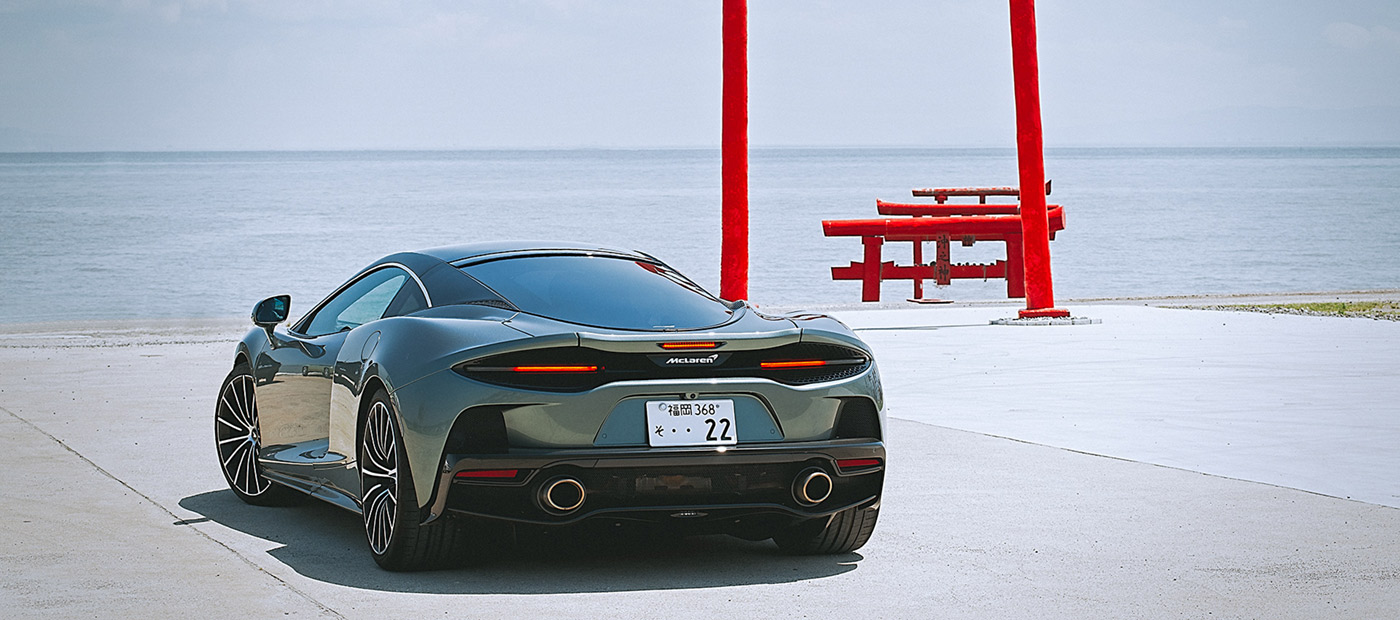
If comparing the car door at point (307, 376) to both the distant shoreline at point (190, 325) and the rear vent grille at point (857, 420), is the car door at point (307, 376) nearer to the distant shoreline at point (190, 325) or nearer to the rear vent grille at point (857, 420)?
the rear vent grille at point (857, 420)

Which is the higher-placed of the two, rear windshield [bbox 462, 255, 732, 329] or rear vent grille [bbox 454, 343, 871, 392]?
rear windshield [bbox 462, 255, 732, 329]

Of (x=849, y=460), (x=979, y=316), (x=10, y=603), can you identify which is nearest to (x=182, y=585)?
(x=10, y=603)

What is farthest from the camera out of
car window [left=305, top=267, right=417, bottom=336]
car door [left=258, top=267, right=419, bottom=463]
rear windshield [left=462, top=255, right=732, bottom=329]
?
car window [left=305, top=267, right=417, bottom=336]

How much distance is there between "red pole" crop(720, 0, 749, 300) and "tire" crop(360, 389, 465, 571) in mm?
10341

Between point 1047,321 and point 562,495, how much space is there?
474 inches

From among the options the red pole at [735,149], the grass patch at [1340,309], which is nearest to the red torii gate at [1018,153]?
the red pole at [735,149]

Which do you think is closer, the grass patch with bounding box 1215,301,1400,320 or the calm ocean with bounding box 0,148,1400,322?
the grass patch with bounding box 1215,301,1400,320

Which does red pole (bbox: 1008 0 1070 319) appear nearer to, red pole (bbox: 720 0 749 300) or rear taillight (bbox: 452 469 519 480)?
red pole (bbox: 720 0 749 300)

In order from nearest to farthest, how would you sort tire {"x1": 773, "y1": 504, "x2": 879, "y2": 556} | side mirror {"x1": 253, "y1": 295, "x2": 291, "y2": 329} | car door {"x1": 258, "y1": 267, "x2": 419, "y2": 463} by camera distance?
tire {"x1": 773, "y1": 504, "x2": 879, "y2": 556}, car door {"x1": 258, "y1": 267, "x2": 419, "y2": 463}, side mirror {"x1": 253, "y1": 295, "x2": 291, "y2": 329}

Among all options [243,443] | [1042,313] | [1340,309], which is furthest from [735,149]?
[243,443]

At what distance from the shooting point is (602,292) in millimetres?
6434

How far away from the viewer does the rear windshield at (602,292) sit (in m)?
6.16

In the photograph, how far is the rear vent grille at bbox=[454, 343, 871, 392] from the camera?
223 inches

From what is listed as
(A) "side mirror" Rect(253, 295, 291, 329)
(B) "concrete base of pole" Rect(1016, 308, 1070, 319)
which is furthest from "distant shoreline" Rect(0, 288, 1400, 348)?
(A) "side mirror" Rect(253, 295, 291, 329)
